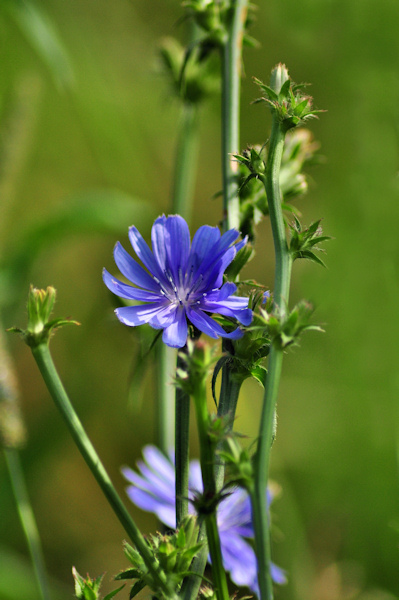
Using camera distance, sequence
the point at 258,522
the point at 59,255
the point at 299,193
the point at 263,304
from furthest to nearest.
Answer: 1. the point at 59,255
2. the point at 299,193
3. the point at 263,304
4. the point at 258,522

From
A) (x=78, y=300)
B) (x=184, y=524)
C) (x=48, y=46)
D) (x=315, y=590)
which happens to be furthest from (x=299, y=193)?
(x=78, y=300)

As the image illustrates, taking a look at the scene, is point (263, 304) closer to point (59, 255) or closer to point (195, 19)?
point (195, 19)

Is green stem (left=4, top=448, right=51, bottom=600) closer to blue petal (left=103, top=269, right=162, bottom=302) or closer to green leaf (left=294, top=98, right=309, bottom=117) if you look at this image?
blue petal (left=103, top=269, right=162, bottom=302)

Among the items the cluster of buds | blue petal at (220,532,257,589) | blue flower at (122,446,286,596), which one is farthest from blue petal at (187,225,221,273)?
blue petal at (220,532,257,589)

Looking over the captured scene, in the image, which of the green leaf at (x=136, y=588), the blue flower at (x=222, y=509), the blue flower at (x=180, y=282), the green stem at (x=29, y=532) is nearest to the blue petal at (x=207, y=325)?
the blue flower at (x=180, y=282)

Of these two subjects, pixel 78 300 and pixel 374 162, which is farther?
pixel 78 300

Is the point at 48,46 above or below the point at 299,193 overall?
above

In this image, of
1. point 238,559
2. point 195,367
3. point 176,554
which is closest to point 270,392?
point 195,367

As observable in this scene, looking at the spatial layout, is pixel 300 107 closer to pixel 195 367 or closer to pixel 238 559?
pixel 195 367
